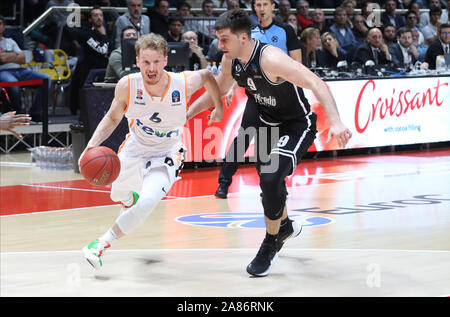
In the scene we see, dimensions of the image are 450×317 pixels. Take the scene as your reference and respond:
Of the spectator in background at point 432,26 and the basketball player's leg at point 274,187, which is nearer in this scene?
the basketball player's leg at point 274,187

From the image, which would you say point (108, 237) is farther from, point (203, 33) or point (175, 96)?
point (203, 33)

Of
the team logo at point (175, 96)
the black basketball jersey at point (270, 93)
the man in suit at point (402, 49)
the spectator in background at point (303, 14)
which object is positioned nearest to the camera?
the black basketball jersey at point (270, 93)

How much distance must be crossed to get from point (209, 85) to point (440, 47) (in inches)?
369

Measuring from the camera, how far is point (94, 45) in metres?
14.0

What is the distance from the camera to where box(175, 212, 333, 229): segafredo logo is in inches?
307

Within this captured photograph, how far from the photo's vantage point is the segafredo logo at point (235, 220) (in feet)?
25.6

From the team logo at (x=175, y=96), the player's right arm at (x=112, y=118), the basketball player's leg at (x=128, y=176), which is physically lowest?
the basketball player's leg at (x=128, y=176)

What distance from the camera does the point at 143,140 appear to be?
21.3 feet

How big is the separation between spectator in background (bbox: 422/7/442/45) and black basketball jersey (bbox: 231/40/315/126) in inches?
469

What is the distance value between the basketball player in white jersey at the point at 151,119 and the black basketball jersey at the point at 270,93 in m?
0.49

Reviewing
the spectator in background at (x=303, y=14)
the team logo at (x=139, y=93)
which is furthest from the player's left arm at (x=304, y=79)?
the spectator in background at (x=303, y=14)

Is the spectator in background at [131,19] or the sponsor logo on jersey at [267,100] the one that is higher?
the spectator in background at [131,19]

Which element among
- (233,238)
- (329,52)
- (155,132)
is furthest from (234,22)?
(329,52)

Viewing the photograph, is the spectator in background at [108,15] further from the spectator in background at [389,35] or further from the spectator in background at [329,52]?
the spectator in background at [389,35]
